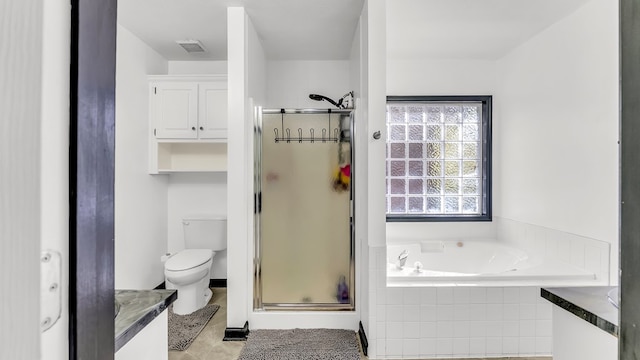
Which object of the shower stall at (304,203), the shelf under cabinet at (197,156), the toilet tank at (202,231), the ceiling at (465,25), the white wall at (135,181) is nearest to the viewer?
the ceiling at (465,25)

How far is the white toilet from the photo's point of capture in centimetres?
272

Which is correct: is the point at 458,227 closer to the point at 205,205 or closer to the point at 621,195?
the point at 205,205

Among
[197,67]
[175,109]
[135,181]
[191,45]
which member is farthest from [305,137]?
[197,67]

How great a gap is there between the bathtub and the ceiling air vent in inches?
103

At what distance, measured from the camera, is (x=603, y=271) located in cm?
219

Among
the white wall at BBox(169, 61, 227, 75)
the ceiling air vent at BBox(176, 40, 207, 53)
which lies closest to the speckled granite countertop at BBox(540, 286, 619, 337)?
the ceiling air vent at BBox(176, 40, 207, 53)

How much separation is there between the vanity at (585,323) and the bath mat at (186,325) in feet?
7.22

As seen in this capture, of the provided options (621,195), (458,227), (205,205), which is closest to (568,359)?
(621,195)

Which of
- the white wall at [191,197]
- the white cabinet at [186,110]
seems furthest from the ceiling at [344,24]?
the white wall at [191,197]

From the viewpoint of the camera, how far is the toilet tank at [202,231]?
3236 mm

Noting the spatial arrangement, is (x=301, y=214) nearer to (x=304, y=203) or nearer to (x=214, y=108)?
(x=304, y=203)

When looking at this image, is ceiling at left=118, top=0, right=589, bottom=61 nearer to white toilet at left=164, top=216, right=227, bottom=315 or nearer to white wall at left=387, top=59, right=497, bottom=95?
white wall at left=387, top=59, right=497, bottom=95

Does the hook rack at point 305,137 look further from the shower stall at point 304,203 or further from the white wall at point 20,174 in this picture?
the white wall at point 20,174

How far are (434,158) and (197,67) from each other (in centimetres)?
271
